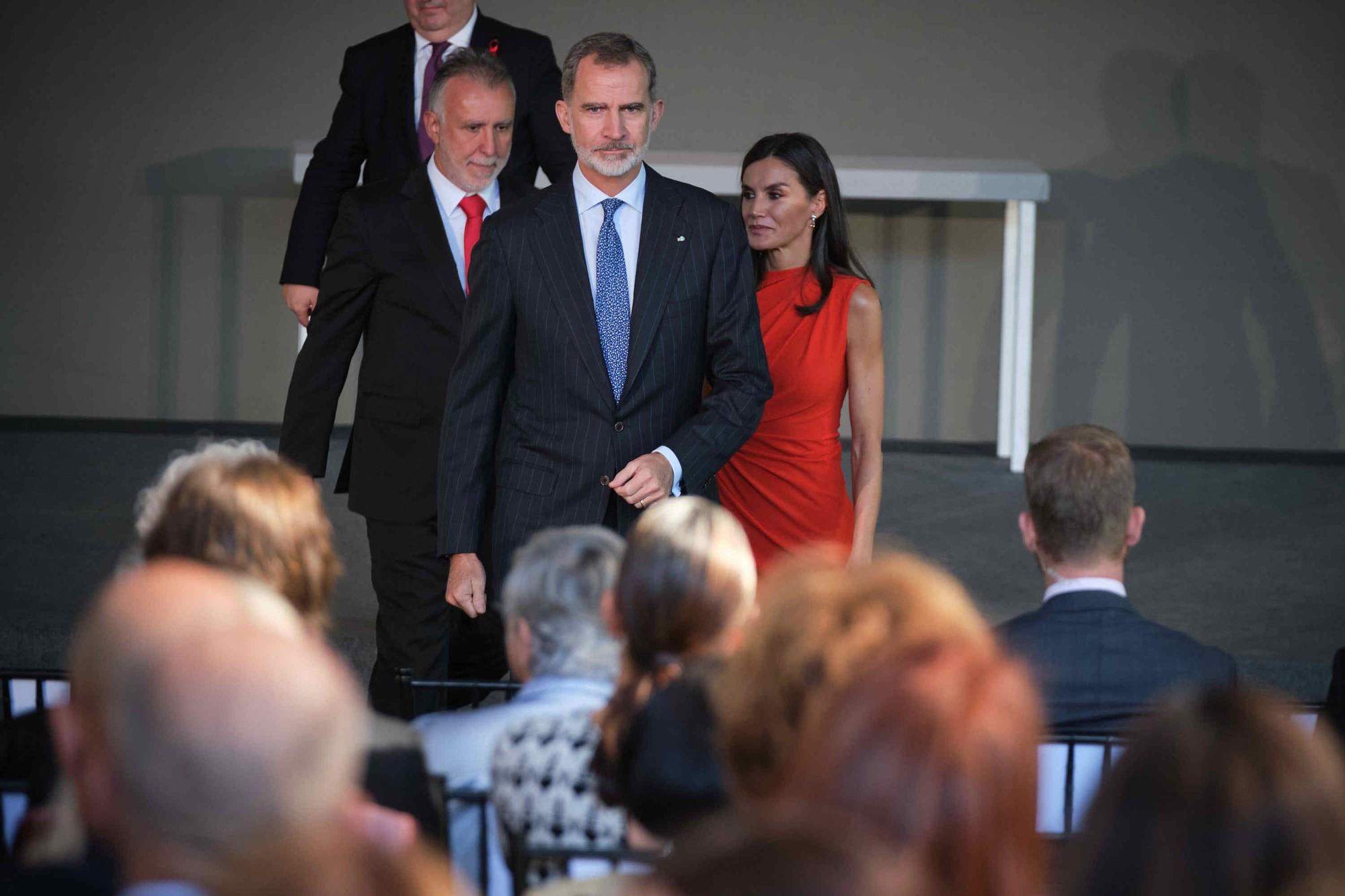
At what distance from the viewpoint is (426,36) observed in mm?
3973

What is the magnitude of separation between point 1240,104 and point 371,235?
557cm

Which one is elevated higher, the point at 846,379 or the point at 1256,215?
the point at 1256,215

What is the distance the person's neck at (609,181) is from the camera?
9.60 feet

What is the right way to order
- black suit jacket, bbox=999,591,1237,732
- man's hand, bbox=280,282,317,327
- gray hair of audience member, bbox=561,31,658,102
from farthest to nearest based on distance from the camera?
man's hand, bbox=280,282,317,327 < gray hair of audience member, bbox=561,31,658,102 < black suit jacket, bbox=999,591,1237,732

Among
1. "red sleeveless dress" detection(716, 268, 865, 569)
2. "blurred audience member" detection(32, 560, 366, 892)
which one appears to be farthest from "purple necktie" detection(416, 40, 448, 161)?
"blurred audience member" detection(32, 560, 366, 892)

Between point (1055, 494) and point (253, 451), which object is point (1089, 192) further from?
point (253, 451)

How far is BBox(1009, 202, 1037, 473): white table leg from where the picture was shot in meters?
6.95

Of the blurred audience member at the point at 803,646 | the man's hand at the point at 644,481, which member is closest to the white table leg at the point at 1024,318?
the man's hand at the point at 644,481

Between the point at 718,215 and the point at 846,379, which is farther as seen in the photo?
the point at 846,379

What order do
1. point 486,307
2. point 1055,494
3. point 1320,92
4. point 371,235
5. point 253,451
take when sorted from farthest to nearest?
1. point 1320,92
2. point 371,235
3. point 486,307
4. point 1055,494
5. point 253,451

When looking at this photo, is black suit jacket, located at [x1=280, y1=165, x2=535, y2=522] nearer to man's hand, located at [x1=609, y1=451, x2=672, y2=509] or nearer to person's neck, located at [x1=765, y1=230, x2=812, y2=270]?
person's neck, located at [x1=765, y1=230, x2=812, y2=270]

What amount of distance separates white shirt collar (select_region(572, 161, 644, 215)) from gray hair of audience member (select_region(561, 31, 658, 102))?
16 cm

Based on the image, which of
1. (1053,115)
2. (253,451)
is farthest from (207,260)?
(253,451)

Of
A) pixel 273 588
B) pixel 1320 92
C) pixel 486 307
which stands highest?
pixel 1320 92
